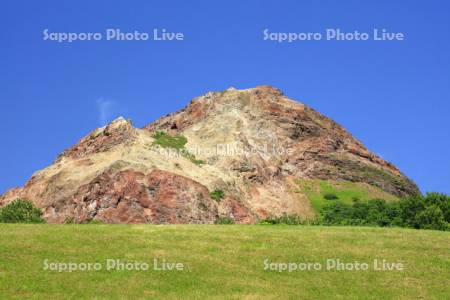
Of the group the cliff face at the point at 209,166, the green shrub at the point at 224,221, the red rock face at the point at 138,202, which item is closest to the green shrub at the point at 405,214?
the green shrub at the point at 224,221

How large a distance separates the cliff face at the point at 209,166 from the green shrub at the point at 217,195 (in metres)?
0.41

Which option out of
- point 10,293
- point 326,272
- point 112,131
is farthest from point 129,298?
point 112,131

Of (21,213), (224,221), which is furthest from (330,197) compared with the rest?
(21,213)

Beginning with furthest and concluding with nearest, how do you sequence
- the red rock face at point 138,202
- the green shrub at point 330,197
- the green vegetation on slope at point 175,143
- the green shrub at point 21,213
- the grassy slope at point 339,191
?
1. the grassy slope at point 339,191
2. the green shrub at point 330,197
3. the green vegetation on slope at point 175,143
4. the red rock face at point 138,202
5. the green shrub at point 21,213

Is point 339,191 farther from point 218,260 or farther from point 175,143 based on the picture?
point 218,260

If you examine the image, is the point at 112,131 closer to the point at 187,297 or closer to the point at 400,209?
the point at 400,209

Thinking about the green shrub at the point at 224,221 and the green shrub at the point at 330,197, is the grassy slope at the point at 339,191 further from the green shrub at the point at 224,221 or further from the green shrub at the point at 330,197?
the green shrub at the point at 224,221

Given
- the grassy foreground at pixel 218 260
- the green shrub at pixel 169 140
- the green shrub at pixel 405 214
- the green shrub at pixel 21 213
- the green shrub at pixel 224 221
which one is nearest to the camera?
the grassy foreground at pixel 218 260

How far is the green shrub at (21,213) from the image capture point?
75.4 m

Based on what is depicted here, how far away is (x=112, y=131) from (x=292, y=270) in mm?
69155

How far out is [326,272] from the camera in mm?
40000

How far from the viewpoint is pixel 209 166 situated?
4026 inches

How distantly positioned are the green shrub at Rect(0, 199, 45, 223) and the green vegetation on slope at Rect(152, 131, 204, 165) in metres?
26.6

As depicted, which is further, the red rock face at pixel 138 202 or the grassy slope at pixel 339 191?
the grassy slope at pixel 339 191
